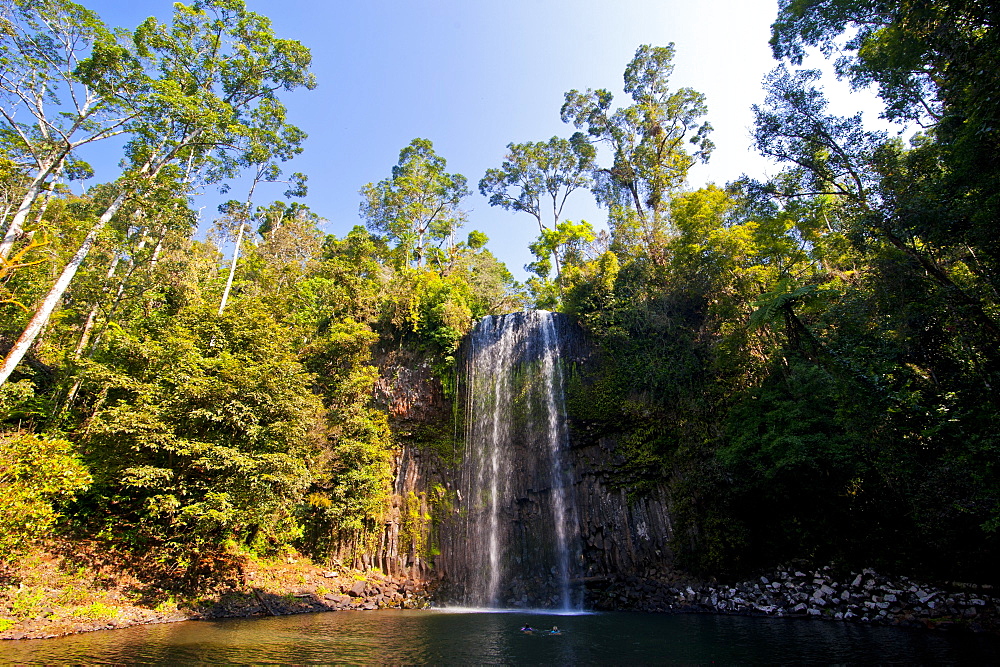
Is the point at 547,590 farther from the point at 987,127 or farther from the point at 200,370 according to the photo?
the point at 987,127

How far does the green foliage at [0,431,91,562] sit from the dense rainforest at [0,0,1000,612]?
5 cm

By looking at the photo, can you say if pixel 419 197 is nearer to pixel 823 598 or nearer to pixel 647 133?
pixel 647 133

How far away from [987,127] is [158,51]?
21219 millimetres

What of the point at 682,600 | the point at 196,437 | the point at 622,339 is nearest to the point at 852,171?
the point at 622,339

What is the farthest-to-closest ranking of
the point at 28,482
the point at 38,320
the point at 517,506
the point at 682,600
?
the point at 517,506 < the point at 682,600 < the point at 38,320 < the point at 28,482

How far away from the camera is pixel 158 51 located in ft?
48.9

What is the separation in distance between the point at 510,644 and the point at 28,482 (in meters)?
10.0

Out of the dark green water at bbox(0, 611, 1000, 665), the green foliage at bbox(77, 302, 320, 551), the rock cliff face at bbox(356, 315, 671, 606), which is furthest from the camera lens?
the rock cliff face at bbox(356, 315, 671, 606)

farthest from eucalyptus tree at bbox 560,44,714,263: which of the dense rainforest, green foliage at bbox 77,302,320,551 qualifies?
green foliage at bbox 77,302,320,551

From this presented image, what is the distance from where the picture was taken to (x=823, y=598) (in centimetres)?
1112

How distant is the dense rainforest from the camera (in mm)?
9461

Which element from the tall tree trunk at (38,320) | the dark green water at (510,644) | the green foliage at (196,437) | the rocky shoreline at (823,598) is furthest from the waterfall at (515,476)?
the tall tree trunk at (38,320)

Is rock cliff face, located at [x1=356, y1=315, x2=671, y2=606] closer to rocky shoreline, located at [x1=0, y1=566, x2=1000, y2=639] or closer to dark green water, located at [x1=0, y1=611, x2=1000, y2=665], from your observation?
rocky shoreline, located at [x1=0, y1=566, x2=1000, y2=639]

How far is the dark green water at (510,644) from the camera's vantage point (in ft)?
23.5
